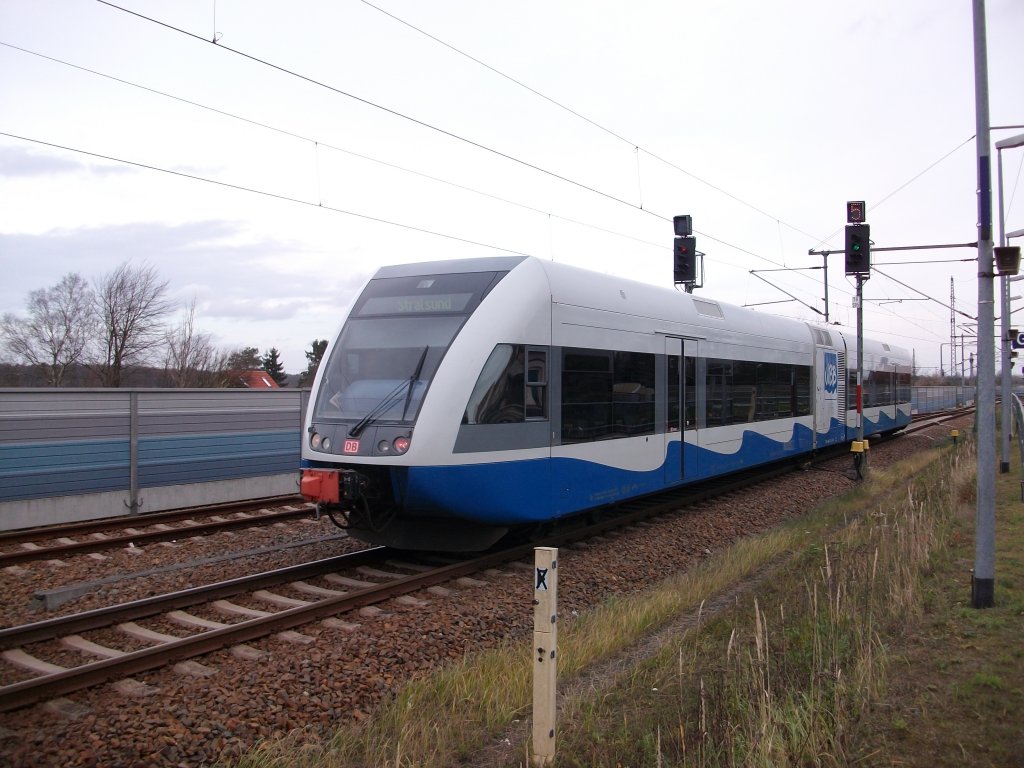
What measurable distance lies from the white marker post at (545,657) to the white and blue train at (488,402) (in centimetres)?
330

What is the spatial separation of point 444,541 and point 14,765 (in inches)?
195

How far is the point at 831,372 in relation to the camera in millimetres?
19516

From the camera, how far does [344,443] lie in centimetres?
804

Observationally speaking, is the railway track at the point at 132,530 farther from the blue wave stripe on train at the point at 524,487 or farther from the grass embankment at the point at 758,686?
the grass embankment at the point at 758,686

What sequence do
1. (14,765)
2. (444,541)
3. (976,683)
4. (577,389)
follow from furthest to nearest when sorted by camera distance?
(577,389), (444,541), (976,683), (14,765)

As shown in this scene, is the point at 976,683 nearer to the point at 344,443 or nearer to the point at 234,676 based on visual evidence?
the point at 234,676

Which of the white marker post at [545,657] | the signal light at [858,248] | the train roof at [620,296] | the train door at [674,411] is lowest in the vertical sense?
the white marker post at [545,657]

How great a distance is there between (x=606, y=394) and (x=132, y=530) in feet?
21.2

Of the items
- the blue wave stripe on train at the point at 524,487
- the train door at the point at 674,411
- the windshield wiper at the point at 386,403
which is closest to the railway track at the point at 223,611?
the blue wave stripe on train at the point at 524,487

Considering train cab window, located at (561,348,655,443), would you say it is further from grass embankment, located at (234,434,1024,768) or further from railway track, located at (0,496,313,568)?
railway track, located at (0,496,313,568)

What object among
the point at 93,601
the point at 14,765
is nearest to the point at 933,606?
the point at 14,765

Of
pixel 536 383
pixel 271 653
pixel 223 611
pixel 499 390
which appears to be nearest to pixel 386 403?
pixel 499 390

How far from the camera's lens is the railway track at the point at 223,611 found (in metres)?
5.21

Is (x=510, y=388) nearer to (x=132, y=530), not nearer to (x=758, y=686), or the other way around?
(x=758, y=686)
